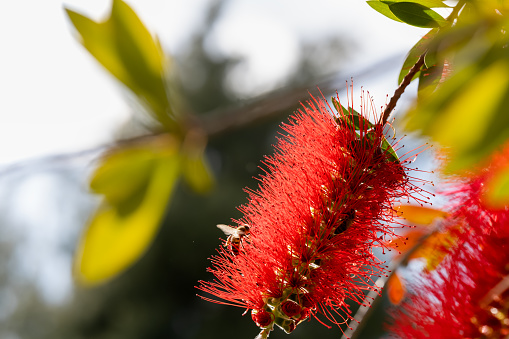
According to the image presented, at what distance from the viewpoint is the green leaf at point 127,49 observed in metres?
0.15

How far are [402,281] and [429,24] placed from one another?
0.38 meters

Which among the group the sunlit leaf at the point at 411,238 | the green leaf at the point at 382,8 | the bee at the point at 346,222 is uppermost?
the green leaf at the point at 382,8

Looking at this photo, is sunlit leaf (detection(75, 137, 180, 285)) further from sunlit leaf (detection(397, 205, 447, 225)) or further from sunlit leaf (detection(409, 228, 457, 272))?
sunlit leaf (detection(397, 205, 447, 225))

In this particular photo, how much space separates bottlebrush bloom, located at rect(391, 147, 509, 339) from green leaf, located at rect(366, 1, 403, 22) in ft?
0.50

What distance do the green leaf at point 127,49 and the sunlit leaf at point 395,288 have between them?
53 centimetres

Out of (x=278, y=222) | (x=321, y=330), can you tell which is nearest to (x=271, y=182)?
(x=278, y=222)

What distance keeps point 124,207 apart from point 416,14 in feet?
0.95

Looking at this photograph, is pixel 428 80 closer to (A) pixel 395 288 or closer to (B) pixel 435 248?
(B) pixel 435 248

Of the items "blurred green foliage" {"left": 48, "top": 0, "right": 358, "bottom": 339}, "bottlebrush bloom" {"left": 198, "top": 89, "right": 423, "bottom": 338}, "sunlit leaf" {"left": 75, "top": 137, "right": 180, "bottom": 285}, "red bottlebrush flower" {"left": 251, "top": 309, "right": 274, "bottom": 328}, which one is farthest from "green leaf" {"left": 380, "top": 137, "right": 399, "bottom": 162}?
"blurred green foliage" {"left": 48, "top": 0, "right": 358, "bottom": 339}

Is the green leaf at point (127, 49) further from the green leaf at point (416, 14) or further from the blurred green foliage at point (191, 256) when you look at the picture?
the blurred green foliage at point (191, 256)

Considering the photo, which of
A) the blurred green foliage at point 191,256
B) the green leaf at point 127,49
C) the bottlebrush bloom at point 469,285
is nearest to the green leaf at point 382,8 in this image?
the bottlebrush bloom at point 469,285

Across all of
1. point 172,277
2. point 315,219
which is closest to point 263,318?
point 315,219

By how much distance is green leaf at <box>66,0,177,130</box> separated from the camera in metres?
0.15

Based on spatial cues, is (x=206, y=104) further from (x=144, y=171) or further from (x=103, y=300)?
(x=144, y=171)
